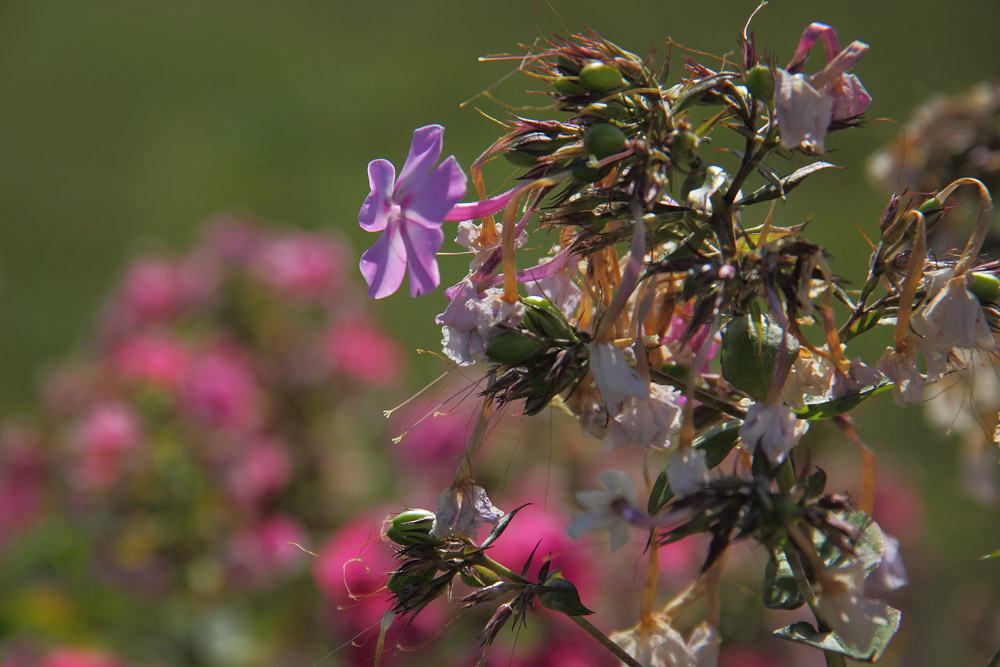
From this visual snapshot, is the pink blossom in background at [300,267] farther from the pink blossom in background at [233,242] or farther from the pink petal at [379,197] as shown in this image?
the pink petal at [379,197]

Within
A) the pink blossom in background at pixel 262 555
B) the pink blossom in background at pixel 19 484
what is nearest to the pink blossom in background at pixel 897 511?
the pink blossom in background at pixel 262 555

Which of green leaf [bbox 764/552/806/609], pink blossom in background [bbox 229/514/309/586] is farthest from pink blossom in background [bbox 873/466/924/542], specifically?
green leaf [bbox 764/552/806/609]

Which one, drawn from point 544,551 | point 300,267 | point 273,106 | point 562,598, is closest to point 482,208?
point 562,598

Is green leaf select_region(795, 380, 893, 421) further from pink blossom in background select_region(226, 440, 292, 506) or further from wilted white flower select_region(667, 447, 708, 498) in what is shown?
pink blossom in background select_region(226, 440, 292, 506)

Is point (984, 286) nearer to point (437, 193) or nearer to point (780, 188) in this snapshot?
point (780, 188)

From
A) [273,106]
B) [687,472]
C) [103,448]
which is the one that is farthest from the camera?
[273,106]
